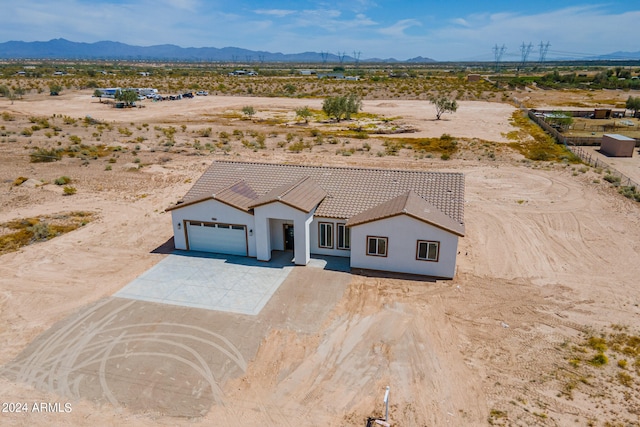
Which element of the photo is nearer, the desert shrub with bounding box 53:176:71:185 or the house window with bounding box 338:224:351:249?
the house window with bounding box 338:224:351:249

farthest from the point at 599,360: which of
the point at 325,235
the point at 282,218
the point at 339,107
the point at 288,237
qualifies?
the point at 339,107

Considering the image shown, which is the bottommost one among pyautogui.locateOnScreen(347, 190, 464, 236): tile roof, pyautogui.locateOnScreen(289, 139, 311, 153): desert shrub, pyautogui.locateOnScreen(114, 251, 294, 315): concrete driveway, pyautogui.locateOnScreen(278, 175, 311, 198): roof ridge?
pyautogui.locateOnScreen(114, 251, 294, 315): concrete driveway

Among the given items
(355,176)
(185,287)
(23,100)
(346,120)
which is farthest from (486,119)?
(23,100)

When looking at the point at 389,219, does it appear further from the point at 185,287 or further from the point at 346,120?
the point at 346,120

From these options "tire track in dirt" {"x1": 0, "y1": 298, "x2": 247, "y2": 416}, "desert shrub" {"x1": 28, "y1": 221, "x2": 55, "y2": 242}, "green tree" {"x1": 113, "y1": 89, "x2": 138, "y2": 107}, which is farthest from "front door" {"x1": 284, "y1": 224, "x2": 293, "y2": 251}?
"green tree" {"x1": 113, "y1": 89, "x2": 138, "y2": 107}

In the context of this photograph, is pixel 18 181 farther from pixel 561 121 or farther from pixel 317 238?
pixel 561 121

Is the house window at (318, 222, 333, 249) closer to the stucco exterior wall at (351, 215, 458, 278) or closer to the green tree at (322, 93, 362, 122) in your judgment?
the stucco exterior wall at (351, 215, 458, 278)
